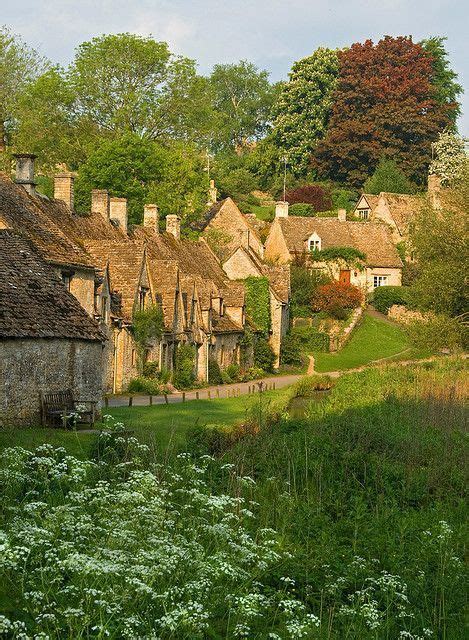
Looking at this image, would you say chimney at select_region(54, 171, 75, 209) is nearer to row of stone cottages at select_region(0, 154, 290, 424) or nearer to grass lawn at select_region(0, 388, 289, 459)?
row of stone cottages at select_region(0, 154, 290, 424)

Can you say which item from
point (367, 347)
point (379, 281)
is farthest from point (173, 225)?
point (379, 281)

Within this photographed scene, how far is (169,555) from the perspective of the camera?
11844 millimetres

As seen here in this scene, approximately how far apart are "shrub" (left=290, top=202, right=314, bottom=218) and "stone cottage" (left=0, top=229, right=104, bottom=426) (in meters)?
70.0

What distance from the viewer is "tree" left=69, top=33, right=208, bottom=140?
7700 centimetres

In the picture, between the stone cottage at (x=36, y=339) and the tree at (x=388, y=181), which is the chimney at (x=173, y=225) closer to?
the stone cottage at (x=36, y=339)

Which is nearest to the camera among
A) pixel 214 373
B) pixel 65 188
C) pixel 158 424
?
pixel 158 424

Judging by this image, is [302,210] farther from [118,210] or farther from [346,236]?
[118,210]

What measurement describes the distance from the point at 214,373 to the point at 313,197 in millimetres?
53052

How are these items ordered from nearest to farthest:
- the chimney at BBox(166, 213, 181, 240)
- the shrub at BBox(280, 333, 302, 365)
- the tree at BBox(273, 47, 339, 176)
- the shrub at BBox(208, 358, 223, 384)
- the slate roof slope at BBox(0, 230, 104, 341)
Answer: the slate roof slope at BBox(0, 230, 104, 341) < the shrub at BBox(208, 358, 223, 384) < the chimney at BBox(166, 213, 181, 240) < the shrub at BBox(280, 333, 302, 365) < the tree at BBox(273, 47, 339, 176)

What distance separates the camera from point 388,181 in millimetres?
104562

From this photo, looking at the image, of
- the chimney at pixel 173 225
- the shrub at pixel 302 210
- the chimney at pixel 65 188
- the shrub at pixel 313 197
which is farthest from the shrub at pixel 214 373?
the shrub at pixel 313 197

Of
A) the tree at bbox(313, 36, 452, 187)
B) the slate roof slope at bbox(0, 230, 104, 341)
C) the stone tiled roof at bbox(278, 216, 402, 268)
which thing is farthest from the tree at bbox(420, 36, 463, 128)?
the slate roof slope at bbox(0, 230, 104, 341)

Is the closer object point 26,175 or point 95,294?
point 95,294

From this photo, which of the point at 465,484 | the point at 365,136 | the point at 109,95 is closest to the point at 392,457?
the point at 465,484
